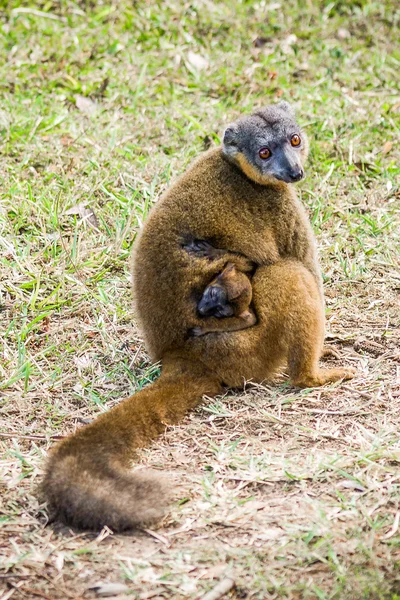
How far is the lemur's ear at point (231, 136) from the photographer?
18.9 feet

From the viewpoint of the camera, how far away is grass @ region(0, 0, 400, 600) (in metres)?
3.99

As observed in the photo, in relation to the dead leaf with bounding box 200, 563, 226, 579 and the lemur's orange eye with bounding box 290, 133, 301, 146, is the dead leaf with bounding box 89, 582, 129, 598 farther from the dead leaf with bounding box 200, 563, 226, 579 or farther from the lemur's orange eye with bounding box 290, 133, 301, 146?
the lemur's orange eye with bounding box 290, 133, 301, 146

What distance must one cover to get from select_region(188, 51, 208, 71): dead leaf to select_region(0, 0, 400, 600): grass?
0.12 ft

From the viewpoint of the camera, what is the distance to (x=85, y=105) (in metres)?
8.85

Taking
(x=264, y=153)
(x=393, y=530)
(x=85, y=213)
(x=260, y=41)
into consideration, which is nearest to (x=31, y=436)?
(x=393, y=530)

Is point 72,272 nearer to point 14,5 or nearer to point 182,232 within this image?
point 182,232

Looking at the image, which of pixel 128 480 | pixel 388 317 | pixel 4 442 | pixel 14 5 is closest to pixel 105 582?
pixel 128 480

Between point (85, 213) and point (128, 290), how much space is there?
1025mm

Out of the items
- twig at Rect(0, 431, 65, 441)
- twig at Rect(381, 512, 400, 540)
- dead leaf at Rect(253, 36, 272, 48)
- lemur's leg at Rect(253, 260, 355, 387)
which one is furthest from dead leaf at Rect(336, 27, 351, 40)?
twig at Rect(381, 512, 400, 540)

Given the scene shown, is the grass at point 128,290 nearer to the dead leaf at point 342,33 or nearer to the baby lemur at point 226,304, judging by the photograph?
the dead leaf at point 342,33

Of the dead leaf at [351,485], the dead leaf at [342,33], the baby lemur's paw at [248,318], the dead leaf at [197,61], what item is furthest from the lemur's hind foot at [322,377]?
the dead leaf at [342,33]

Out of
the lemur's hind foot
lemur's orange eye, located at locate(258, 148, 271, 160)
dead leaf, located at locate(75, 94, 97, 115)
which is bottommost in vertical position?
the lemur's hind foot

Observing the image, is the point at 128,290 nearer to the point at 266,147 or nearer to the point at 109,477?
the point at 266,147

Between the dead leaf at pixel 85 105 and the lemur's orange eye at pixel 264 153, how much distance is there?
343 centimetres
